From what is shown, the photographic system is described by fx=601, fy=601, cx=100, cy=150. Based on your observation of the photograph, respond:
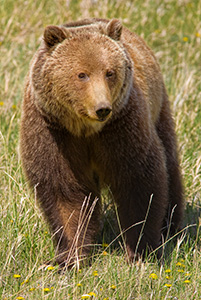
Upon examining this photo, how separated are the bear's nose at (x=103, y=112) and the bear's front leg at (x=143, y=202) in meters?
→ 0.91

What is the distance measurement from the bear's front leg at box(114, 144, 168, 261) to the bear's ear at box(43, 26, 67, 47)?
1288 millimetres

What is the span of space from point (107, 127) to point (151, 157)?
1.84ft

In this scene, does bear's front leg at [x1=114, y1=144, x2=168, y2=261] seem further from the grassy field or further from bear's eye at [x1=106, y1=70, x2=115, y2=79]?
bear's eye at [x1=106, y1=70, x2=115, y2=79]

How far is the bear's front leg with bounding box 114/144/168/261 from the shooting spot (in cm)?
552

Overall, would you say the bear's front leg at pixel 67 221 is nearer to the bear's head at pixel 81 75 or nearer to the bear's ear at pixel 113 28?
the bear's head at pixel 81 75

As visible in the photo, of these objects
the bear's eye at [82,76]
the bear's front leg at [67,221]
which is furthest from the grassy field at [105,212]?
the bear's eye at [82,76]

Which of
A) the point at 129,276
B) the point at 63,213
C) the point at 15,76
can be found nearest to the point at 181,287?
the point at 129,276

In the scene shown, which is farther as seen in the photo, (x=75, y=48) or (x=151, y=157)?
(x=151, y=157)

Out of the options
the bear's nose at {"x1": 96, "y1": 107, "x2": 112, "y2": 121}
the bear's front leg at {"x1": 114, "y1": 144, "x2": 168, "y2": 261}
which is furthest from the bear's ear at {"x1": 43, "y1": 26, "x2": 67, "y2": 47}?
the bear's front leg at {"x1": 114, "y1": 144, "x2": 168, "y2": 261}

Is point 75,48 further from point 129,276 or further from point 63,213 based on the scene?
point 129,276

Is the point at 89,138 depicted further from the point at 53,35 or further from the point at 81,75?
the point at 53,35

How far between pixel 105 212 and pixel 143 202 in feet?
3.77

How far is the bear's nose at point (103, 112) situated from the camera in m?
4.57

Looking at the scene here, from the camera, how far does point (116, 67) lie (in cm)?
498
